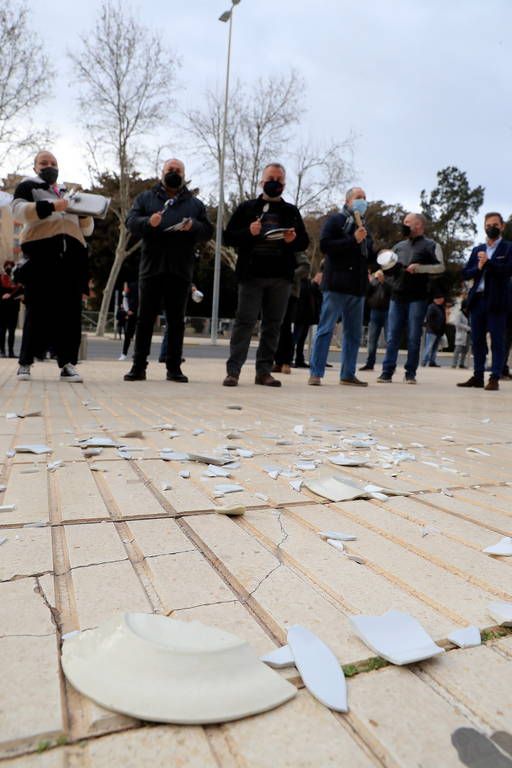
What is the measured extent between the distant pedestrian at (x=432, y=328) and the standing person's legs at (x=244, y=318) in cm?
620

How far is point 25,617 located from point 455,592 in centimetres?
78

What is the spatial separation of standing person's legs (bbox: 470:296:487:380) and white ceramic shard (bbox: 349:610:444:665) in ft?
20.1

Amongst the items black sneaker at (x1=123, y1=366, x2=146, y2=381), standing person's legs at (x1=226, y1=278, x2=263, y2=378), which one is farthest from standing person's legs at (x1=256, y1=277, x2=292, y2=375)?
black sneaker at (x1=123, y1=366, x2=146, y2=381)

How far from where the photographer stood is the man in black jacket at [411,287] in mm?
6879

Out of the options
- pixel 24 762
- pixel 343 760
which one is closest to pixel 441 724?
pixel 343 760

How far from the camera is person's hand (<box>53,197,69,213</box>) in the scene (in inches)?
186

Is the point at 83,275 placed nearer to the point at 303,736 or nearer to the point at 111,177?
the point at 303,736

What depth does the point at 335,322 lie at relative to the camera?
5992mm

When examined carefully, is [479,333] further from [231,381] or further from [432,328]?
[432,328]

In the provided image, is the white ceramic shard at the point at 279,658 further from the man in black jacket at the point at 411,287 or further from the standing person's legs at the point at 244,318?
the man in black jacket at the point at 411,287

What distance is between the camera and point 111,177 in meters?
31.6

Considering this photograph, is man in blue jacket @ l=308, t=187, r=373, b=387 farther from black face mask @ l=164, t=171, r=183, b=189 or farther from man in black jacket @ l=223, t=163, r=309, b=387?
black face mask @ l=164, t=171, r=183, b=189

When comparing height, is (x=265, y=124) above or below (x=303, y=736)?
above

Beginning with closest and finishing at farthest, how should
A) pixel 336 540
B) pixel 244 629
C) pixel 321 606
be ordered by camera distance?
1. pixel 244 629
2. pixel 321 606
3. pixel 336 540
